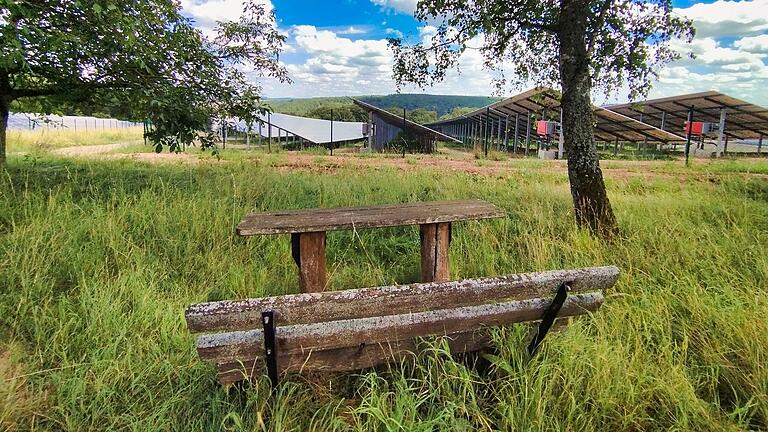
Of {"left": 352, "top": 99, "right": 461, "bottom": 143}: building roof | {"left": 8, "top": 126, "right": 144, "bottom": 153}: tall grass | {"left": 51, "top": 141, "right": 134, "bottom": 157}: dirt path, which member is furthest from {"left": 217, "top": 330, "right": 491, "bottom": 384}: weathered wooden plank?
{"left": 352, "top": 99, "right": 461, "bottom": 143}: building roof

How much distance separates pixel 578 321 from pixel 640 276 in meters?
1.16

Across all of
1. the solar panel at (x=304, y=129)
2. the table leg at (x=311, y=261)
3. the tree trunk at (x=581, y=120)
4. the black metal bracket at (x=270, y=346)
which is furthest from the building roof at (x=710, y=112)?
→ the solar panel at (x=304, y=129)

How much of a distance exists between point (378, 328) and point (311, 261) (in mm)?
1369

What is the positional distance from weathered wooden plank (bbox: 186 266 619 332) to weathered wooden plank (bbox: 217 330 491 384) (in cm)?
29

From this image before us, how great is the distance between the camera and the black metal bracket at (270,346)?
1.41 m

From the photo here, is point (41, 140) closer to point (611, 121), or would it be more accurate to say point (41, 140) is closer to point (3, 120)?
point (3, 120)

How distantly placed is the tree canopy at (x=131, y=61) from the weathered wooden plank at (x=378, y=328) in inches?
123

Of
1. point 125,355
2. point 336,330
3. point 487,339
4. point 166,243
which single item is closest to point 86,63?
point 166,243

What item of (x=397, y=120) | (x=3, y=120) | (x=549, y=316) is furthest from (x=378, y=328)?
(x=397, y=120)

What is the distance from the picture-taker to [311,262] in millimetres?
2891

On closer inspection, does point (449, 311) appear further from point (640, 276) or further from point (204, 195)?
point (204, 195)

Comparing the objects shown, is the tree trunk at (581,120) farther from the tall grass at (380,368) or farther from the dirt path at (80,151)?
the dirt path at (80,151)

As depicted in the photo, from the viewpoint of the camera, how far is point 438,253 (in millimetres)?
3188

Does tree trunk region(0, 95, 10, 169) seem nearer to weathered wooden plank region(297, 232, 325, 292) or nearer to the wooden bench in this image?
weathered wooden plank region(297, 232, 325, 292)
